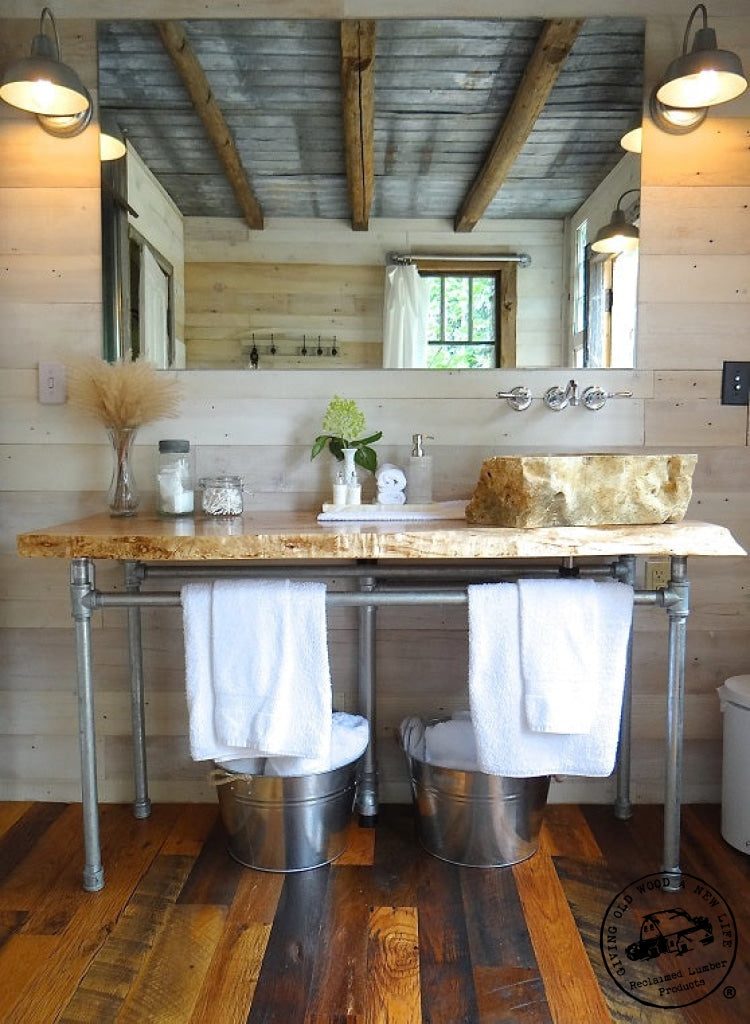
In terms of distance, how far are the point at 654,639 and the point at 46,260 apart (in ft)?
5.85

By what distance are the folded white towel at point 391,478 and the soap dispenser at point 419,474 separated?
0.02 metres

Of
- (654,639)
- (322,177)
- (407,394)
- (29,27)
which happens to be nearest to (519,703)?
(654,639)

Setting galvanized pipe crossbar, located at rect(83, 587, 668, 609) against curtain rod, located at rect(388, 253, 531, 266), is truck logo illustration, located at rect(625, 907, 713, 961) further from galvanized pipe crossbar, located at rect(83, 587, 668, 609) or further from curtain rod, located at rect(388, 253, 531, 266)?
curtain rod, located at rect(388, 253, 531, 266)

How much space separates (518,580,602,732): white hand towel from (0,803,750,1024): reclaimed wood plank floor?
0.40m

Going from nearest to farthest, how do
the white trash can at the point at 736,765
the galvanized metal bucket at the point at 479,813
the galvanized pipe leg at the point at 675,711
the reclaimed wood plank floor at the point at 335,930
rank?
the reclaimed wood plank floor at the point at 335,930, the galvanized pipe leg at the point at 675,711, the galvanized metal bucket at the point at 479,813, the white trash can at the point at 736,765

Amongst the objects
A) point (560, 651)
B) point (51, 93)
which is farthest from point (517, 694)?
point (51, 93)

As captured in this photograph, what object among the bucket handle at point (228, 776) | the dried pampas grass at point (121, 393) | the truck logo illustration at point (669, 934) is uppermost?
the dried pampas grass at point (121, 393)

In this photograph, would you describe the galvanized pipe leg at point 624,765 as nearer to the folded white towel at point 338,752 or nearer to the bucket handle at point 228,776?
the folded white towel at point 338,752

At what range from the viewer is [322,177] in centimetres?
178

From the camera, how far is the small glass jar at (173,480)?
5.36ft

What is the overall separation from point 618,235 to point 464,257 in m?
0.38

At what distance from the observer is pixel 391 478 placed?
1728 millimetres

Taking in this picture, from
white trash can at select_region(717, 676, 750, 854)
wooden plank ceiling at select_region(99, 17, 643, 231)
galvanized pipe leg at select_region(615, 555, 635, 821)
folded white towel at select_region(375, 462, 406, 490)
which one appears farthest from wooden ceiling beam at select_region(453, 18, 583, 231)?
white trash can at select_region(717, 676, 750, 854)

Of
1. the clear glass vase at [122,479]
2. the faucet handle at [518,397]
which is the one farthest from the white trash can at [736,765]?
the clear glass vase at [122,479]
